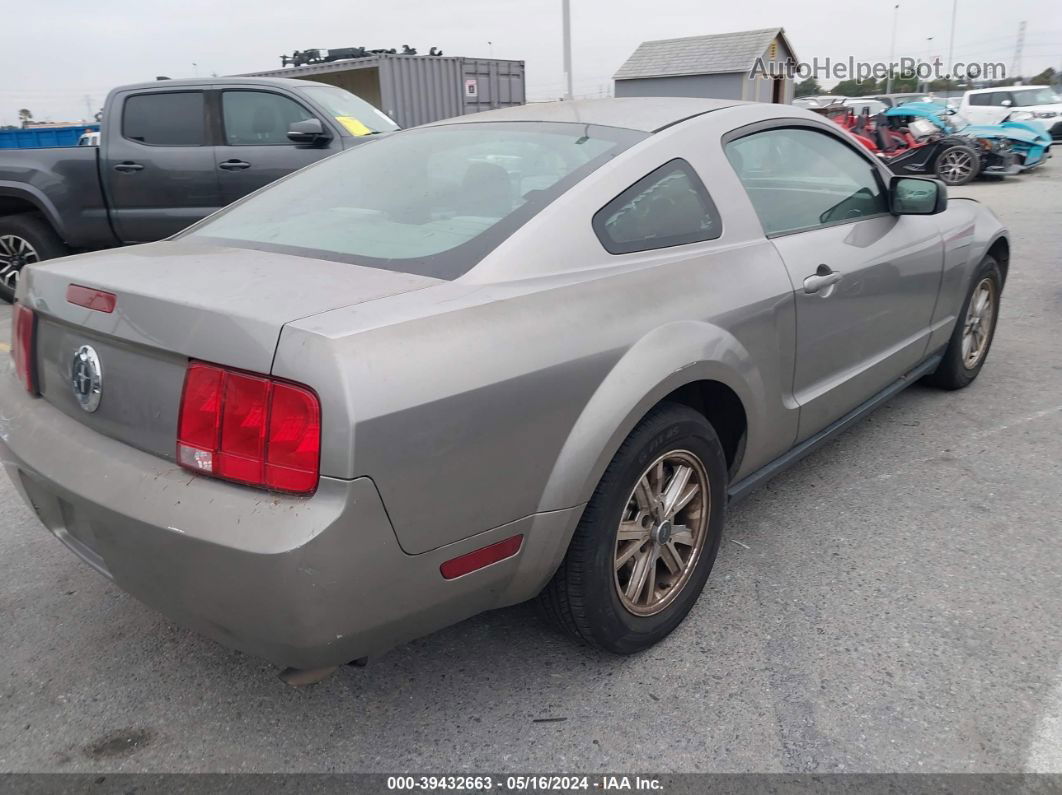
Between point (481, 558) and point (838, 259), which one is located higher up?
point (838, 259)

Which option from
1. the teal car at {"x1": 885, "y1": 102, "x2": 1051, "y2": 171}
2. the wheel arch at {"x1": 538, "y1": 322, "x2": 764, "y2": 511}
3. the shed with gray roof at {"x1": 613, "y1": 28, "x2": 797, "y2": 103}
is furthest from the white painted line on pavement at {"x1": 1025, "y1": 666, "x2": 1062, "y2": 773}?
the shed with gray roof at {"x1": 613, "y1": 28, "x2": 797, "y2": 103}

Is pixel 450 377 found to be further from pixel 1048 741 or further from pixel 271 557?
pixel 1048 741

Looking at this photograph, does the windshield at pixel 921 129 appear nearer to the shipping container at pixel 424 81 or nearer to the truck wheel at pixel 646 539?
the shipping container at pixel 424 81

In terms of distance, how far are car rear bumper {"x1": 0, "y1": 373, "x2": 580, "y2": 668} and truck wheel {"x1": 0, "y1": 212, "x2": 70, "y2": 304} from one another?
5.91 metres

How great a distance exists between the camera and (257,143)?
7.05m

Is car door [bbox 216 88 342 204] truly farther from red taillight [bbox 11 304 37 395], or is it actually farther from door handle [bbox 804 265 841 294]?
door handle [bbox 804 265 841 294]

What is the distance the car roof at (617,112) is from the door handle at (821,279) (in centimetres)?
67

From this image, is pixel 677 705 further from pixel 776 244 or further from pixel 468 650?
pixel 776 244

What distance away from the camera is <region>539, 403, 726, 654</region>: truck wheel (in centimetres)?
219

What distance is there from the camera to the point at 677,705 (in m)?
2.26

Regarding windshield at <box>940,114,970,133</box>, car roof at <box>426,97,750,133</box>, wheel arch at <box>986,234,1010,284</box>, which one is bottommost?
wheel arch at <box>986,234,1010,284</box>

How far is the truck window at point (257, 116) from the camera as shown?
7.05 metres

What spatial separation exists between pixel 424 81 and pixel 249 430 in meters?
19.7

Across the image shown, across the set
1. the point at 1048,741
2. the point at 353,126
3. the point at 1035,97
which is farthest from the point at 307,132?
the point at 1035,97
